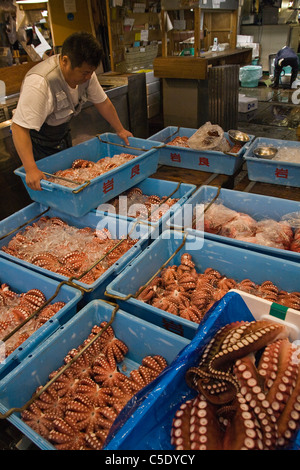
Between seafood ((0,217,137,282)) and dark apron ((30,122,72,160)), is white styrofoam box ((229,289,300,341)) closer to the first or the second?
seafood ((0,217,137,282))

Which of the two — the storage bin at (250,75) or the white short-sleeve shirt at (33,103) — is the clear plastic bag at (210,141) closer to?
the white short-sleeve shirt at (33,103)

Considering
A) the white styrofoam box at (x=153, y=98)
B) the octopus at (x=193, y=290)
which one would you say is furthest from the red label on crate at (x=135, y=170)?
the white styrofoam box at (x=153, y=98)

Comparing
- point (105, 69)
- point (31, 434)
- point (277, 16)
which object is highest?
point (277, 16)

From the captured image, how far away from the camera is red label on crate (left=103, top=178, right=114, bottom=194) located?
3.19 m

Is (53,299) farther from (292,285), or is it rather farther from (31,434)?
(292,285)

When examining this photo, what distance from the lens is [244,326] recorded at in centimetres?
163

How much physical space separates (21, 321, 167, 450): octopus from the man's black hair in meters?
2.23

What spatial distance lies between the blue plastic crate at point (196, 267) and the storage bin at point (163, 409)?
50 cm

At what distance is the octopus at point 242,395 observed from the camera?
1237mm

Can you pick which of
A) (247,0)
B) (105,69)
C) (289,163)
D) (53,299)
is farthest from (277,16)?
(53,299)

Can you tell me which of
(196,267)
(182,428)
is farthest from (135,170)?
(182,428)

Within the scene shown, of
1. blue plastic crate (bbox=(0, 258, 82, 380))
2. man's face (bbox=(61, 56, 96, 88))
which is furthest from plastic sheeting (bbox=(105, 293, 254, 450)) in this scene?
man's face (bbox=(61, 56, 96, 88))
